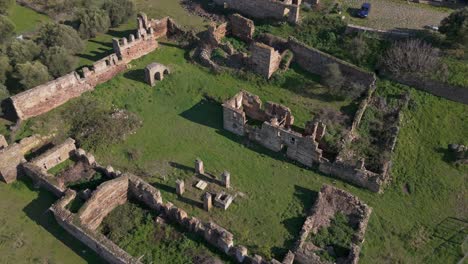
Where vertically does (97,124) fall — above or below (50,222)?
above

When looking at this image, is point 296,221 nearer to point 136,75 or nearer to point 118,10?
point 136,75

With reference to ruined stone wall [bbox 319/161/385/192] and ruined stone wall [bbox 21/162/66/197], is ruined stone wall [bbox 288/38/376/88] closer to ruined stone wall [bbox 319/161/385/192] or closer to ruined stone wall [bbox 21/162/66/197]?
ruined stone wall [bbox 319/161/385/192]

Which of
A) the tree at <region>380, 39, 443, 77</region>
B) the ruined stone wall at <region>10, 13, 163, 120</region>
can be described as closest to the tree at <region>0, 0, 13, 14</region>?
the ruined stone wall at <region>10, 13, 163, 120</region>

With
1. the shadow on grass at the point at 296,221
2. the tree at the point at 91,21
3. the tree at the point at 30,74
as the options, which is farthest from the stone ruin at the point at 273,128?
the tree at the point at 91,21

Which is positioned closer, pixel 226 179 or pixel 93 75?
pixel 226 179

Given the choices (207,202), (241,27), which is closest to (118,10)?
(241,27)

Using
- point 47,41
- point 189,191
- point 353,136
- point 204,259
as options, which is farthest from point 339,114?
point 47,41

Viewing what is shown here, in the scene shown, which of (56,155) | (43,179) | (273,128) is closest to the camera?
(43,179)
